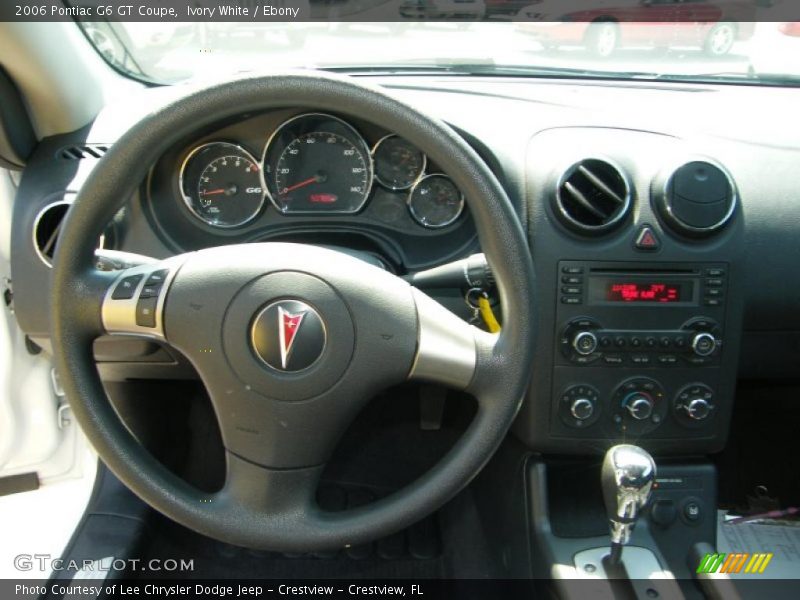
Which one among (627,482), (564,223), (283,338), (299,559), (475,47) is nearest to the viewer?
(283,338)

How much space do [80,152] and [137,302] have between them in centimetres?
60

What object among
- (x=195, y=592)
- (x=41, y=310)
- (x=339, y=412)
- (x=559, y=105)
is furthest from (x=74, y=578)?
(x=559, y=105)

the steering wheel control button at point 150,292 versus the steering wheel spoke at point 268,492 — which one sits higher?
the steering wheel control button at point 150,292

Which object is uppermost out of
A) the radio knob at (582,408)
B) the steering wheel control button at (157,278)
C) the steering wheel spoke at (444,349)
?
the steering wheel control button at (157,278)

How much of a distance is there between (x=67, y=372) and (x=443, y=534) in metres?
1.30

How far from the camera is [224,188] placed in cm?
149

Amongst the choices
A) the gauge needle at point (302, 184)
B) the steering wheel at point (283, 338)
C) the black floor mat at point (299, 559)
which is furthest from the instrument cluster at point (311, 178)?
the black floor mat at point (299, 559)

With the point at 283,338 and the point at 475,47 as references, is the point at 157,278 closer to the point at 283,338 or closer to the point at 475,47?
the point at 283,338

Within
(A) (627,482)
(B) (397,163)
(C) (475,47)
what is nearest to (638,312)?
(A) (627,482)

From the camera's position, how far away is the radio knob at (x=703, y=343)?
143 centimetres

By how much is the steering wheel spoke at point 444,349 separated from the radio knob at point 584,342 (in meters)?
0.40

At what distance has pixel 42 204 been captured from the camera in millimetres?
1393

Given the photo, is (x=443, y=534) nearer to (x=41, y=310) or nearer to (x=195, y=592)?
(x=195, y=592)

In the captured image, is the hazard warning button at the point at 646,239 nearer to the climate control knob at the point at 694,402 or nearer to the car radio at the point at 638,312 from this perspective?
the car radio at the point at 638,312
